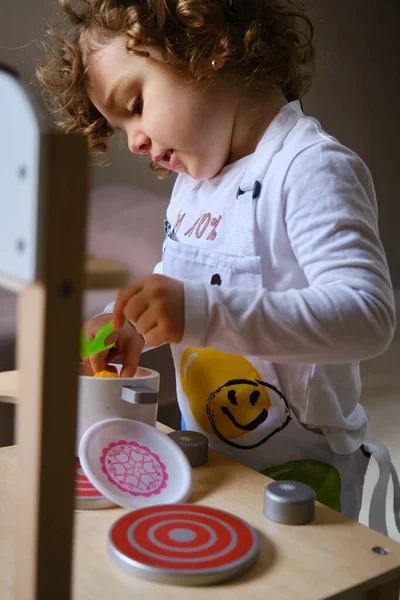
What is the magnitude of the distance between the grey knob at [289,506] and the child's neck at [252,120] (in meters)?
0.45

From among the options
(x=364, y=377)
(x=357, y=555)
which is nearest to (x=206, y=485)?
(x=357, y=555)

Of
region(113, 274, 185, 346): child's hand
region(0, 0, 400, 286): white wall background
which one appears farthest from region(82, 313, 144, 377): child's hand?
region(0, 0, 400, 286): white wall background

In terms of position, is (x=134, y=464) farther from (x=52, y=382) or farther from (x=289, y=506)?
(x=52, y=382)

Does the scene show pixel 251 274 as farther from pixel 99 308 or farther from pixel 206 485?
pixel 99 308

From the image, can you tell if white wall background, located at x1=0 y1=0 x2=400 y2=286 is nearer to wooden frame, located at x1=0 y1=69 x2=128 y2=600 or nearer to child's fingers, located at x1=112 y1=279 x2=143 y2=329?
child's fingers, located at x1=112 y1=279 x2=143 y2=329

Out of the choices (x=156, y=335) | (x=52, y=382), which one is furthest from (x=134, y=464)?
(x=52, y=382)

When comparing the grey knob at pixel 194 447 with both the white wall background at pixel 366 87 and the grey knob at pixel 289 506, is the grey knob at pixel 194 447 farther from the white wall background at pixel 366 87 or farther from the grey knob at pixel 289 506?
the white wall background at pixel 366 87

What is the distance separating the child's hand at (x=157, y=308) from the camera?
50 cm

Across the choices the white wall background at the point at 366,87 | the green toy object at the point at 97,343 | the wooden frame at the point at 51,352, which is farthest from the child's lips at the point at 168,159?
the white wall background at the point at 366,87

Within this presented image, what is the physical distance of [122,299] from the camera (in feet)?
1.77

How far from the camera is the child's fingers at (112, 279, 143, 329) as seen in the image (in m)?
0.51

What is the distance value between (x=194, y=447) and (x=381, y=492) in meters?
0.26

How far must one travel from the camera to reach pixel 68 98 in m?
0.90

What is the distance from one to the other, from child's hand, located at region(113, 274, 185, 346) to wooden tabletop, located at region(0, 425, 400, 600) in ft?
0.46
